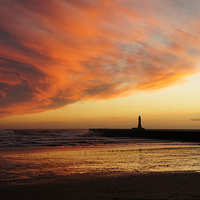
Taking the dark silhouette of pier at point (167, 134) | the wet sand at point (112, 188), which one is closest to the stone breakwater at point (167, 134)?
the dark silhouette of pier at point (167, 134)

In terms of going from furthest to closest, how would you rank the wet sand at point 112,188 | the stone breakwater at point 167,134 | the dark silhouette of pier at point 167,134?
the stone breakwater at point 167,134 → the dark silhouette of pier at point 167,134 → the wet sand at point 112,188

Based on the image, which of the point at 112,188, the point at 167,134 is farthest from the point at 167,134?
the point at 112,188

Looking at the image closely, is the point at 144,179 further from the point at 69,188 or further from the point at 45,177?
the point at 45,177

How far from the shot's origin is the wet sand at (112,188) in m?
9.73

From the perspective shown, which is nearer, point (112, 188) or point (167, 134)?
point (112, 188)

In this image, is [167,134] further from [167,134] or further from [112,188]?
[112,188]

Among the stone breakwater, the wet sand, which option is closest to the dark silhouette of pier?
the stone breakwater

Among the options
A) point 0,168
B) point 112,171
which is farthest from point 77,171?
point 0,168

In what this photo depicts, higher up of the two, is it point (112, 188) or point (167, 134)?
point (167, 134)

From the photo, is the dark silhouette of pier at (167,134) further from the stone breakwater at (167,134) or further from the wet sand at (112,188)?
the wet sand at (112,188)

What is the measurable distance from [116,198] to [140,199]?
2.88 ft

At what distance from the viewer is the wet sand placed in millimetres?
9734

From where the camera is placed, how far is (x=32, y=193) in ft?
34.0

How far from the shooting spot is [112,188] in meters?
11.1
